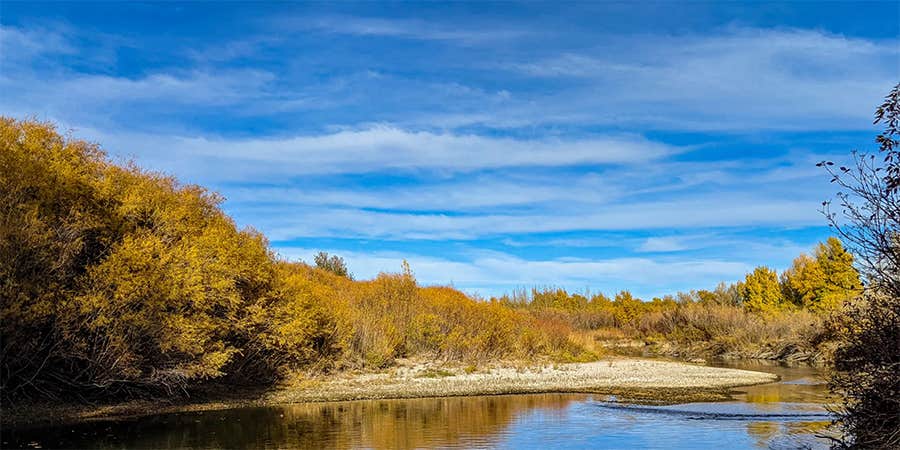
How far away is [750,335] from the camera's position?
66.0 metres

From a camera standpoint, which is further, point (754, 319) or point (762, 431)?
point (754, 319)

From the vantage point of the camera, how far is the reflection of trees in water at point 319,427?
2117 centimetres

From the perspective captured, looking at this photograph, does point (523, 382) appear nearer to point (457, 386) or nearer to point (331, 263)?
point (457, 386)

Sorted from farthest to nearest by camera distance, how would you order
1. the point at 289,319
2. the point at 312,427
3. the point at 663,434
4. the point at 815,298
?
the point at 815,298
the point at 289,319
the point at 312,427
the point at 663,434

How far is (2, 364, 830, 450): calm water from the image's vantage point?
68.5 feet

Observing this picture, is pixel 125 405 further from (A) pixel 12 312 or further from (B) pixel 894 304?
(B) pixel 894 304

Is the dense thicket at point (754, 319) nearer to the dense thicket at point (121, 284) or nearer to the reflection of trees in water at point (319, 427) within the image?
the reflection of trees in water at point (319, 427)

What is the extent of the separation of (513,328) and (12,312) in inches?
1548

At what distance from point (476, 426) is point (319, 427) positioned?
5.19 m

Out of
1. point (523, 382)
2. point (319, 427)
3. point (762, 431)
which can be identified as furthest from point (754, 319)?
point (319, 427)

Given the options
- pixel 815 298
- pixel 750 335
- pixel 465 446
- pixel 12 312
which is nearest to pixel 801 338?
pixel 750 335

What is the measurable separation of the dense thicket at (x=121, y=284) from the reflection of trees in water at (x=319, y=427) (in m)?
2.79

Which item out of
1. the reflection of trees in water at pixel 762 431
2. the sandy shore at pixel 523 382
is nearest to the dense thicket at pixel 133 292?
the sandy shore at pixel 523 382

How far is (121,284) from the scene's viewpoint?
25.7 m
